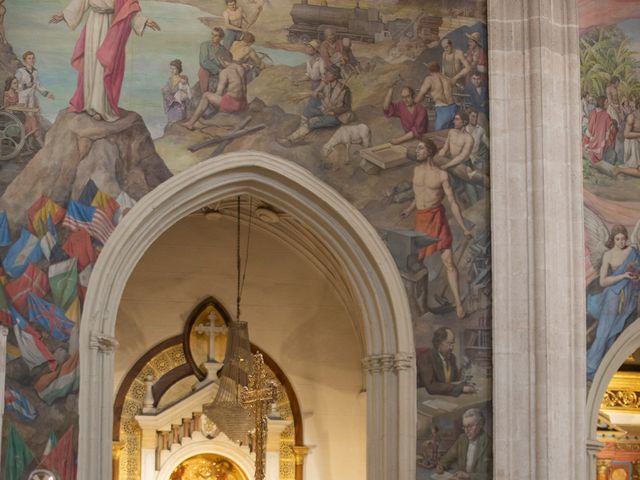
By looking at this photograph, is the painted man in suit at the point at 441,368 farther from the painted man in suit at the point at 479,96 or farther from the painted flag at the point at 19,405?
the painted flag at the point at 19,405

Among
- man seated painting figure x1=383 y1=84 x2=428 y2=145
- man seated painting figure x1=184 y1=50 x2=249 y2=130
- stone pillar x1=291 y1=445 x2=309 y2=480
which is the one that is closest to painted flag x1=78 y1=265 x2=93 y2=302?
man seated painting figure x1=184 y1=50 x2=249 y2=130

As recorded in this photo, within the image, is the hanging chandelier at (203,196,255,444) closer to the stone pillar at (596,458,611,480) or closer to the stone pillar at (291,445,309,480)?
the stone pillar at (291,445,309,480)

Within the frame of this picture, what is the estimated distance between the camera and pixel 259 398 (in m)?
20.8

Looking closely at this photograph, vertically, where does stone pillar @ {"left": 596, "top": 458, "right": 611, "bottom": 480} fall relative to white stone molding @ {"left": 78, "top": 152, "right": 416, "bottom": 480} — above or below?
below

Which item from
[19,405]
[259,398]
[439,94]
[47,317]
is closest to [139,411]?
[259,398]

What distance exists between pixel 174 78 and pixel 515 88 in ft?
11.8

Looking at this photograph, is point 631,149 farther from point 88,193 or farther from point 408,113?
point 88,193

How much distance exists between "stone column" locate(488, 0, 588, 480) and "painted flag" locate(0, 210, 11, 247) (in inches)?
195

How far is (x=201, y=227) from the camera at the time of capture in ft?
75.2

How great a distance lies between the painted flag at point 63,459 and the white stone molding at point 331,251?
0.66 metres

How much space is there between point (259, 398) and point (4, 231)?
4247mm

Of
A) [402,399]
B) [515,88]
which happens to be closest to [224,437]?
[402,399]

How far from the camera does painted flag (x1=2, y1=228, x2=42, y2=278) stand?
17.8 metres

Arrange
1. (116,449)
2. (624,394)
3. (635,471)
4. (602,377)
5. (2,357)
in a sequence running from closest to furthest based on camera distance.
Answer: (2,357) → (602,377) → (116,449) → (635,471) → (624,394)
